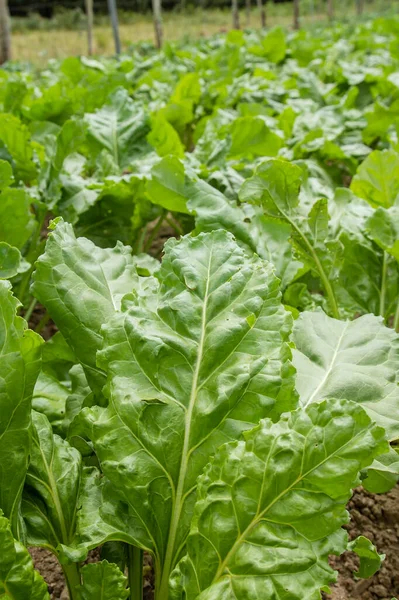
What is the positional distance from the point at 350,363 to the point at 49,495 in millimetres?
658

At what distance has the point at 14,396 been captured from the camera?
3.72ft

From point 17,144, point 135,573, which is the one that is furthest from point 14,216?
point 135,573

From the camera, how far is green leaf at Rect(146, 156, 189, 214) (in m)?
1.94

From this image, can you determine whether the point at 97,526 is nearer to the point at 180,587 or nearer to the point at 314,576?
the point at 180,587

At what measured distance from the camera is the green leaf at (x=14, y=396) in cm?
112

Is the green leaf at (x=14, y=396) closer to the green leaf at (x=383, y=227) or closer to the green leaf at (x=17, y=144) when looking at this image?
the green leaf at (x=383, y=227)

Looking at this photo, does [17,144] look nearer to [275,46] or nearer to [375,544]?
[375,544]

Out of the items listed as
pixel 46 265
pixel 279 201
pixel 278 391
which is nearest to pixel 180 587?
pixel 278 391

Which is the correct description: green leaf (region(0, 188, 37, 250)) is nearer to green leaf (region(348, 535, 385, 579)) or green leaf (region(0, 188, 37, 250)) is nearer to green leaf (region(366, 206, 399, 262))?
green leaf (region(366, 206, 399, 262))

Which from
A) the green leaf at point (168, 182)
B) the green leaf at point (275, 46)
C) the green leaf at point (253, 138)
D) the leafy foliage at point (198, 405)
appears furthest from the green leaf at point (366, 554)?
the green leaf at point (275, 46)

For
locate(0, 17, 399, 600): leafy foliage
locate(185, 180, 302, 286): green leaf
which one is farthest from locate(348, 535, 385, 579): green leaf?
locate(185, 180, 302, 286): green leaf

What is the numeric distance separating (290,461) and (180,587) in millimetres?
270

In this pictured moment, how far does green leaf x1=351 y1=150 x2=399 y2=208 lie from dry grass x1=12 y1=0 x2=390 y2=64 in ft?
50.2

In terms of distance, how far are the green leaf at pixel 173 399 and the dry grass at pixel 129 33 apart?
1633 centimetres
